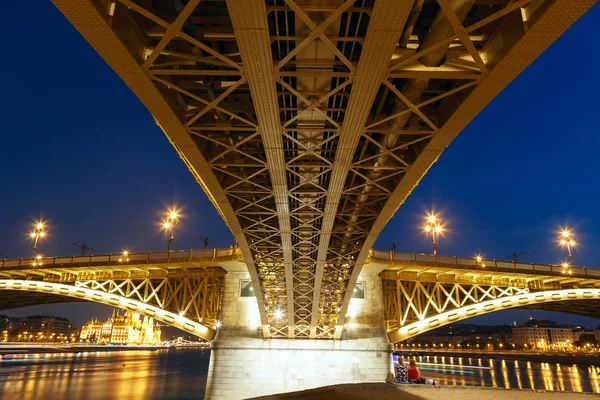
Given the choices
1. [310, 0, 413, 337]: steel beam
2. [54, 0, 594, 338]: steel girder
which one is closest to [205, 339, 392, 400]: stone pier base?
[54, 0, 594, 338]: steel girder

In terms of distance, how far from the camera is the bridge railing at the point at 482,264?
98.3 ft

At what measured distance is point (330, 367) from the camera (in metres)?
27.8

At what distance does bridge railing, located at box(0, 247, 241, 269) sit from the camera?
29547 mm

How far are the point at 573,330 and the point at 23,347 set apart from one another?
233 m

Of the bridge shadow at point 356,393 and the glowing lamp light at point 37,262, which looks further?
the glowing lamp light at point 37,262

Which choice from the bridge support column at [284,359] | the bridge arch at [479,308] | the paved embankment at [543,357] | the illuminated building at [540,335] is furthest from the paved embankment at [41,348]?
the illuminated building at [540,335]

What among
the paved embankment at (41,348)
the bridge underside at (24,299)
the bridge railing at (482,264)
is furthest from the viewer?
the paved embankment at (41,348)

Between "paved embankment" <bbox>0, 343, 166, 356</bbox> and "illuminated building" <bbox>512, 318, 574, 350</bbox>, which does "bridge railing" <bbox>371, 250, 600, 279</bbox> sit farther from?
"illuminated building" <bbox>512, 318, 574, 350</bbox>

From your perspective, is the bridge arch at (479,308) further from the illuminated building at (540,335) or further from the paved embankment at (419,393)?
the illuminated building at (540,335)

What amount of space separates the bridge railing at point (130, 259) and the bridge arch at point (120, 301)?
1.68m

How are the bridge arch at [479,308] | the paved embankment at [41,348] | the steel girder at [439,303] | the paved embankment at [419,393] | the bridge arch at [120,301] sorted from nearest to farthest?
1. the paved embankment at [419,393]
2. the bridge arch at [120,301]
3. the bridge arch at [479,308]
4. the steel girder at [439,303]
5. the paved embankment at [41,348]

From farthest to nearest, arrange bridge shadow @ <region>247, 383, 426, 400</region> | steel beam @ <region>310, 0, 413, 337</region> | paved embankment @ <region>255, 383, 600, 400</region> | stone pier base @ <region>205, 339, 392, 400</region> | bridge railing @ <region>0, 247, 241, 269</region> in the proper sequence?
1. bridge railing @ <region>0, 247, 241, 269</region>
2. stone pier base @ <region>205, 339, 392, 400</region>
3. paved embankment @ <region>255, 383, 600, 400</region>
4. bridge shadow @ <region>247, 383, 426, 400</region>
5. steel beam @ <region>310, 0, 413, 337</region>

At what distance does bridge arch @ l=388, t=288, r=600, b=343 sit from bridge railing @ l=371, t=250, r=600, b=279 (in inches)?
66.4

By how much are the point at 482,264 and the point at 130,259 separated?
29.0m
